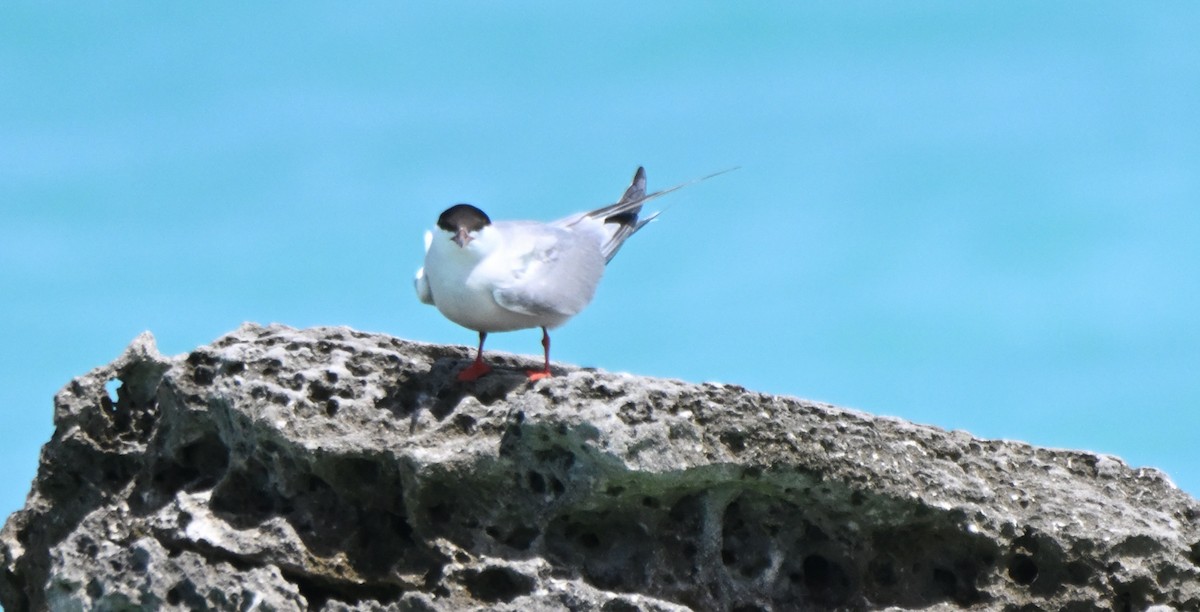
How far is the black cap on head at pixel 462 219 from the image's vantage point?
1006 cm

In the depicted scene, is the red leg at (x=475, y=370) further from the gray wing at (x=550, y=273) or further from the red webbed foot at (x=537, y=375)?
the gray wing at (x=550, y=273)

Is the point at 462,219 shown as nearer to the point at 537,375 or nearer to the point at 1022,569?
the point at 537,375

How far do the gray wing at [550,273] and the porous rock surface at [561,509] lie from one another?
0.78 meters

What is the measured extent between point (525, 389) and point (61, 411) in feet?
8.88

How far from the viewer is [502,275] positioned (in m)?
10.0

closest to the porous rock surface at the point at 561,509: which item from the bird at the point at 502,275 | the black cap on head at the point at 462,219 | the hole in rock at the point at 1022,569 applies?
the hole in rock at the point at 1022,569

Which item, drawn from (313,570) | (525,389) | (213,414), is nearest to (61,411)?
(213,414)

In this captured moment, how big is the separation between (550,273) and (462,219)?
0.63 metres

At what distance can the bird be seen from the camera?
10.0 metres

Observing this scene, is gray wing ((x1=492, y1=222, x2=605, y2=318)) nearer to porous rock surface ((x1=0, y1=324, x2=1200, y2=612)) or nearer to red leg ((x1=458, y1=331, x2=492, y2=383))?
red leg ((x1=458, y1=331, x2=492, y2=383))

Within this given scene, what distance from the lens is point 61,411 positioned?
9.76 m

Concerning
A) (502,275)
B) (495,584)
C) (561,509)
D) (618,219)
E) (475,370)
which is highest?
(618,219)

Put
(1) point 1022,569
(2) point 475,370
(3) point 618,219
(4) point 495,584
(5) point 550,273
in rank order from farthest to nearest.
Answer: (3) point 618,219
(5) point 550,273
(2) point 475,370
(1) point 1022,569
(4) point 495,584

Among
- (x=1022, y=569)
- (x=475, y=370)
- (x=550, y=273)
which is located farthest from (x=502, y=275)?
(x=1022, y=569)
